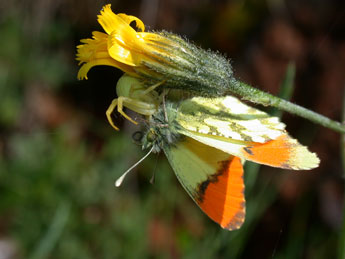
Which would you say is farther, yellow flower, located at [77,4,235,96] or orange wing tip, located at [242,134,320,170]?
yellow flower, located at [77,4,235,96]

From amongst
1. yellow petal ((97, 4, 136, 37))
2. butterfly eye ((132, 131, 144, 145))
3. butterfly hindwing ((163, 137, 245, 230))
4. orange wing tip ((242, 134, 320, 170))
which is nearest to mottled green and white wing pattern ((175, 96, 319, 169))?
orange wing tip ((242, 134, 320, 170))

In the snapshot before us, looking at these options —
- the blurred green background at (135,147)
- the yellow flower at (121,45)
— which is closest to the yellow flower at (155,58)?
the yellow flower at (121,45)

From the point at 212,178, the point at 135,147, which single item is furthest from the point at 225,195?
the point at 135,147

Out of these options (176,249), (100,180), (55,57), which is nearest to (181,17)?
(55,57)

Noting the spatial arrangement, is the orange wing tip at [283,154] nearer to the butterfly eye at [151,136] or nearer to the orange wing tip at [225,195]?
the orange wing tip at [225,195]

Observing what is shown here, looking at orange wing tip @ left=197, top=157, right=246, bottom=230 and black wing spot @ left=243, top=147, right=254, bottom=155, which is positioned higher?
black wing spot @ left=243, top=147, right=254, bottom=155

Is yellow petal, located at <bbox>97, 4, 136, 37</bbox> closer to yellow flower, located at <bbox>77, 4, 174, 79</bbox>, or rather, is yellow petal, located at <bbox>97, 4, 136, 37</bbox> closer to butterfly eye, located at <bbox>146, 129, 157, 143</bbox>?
yellow flower, located at <bbox>77, 4, 174, 79</bbox>

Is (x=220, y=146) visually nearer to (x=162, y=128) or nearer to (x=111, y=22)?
(x=162, y=128)

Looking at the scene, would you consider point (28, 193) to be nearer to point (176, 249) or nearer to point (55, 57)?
point (176, 249)
